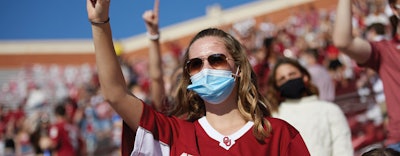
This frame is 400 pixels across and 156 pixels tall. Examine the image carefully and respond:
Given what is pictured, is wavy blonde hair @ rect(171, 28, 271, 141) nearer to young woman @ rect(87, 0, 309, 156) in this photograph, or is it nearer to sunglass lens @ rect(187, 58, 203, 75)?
young woman @ rect(87, 0, 309, 156)

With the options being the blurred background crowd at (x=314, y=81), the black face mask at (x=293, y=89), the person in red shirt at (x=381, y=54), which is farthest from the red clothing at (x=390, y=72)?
the black face mask at (x=293, y=89)

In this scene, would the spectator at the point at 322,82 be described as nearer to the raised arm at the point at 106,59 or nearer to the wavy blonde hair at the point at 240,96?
the wavy blonde hair at the point at 240,96

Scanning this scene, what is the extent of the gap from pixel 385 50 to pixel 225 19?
93.2ft

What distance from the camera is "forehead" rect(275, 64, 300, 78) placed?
4.71m

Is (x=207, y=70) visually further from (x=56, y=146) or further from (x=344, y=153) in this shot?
(x=56, y=146)

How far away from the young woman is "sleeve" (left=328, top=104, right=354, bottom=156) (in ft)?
3.86

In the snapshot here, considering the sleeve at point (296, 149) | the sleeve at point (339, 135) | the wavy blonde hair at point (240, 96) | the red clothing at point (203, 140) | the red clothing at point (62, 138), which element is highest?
the wavy blonde hair at point (240, 96)

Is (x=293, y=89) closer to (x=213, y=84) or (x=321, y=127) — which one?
(x=321, y=127)

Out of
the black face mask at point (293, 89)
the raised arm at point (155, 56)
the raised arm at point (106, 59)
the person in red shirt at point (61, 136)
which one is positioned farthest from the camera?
the person in red shirt at point (61, 136)

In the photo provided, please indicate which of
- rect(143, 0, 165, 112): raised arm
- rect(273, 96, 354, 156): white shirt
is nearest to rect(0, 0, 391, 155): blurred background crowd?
rect(273, 96, 354, 156): white shirt

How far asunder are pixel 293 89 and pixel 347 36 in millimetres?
912

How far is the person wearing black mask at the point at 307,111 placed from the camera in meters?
4.11

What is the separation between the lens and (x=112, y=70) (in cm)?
246

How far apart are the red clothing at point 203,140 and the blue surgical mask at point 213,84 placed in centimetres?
15
